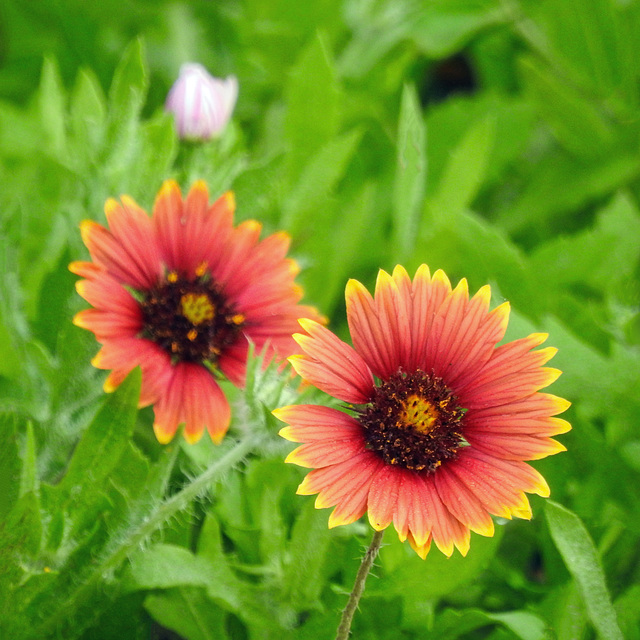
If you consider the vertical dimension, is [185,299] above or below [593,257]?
Answer: below

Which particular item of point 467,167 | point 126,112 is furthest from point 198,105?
point 467,167

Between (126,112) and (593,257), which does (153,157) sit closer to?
(126,112)

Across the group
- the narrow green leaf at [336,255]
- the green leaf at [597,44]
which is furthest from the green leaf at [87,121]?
the green leaf at [597,44]

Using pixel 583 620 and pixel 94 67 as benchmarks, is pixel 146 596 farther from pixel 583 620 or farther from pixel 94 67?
pixel 94 67

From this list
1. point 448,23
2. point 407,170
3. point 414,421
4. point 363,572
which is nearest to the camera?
point 363,572

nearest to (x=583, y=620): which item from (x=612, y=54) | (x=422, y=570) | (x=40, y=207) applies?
(x=422, y=570)

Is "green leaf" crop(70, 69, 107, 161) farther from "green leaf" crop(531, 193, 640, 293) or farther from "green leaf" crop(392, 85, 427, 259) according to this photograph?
"green leaf" crop(531, 193, 640, 293)
